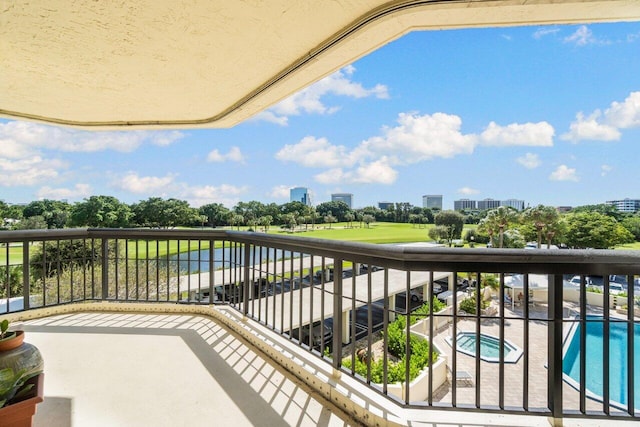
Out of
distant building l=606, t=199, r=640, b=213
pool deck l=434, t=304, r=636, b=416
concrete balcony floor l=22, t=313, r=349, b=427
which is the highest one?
distant building l=606, t=199, r=640, b=213

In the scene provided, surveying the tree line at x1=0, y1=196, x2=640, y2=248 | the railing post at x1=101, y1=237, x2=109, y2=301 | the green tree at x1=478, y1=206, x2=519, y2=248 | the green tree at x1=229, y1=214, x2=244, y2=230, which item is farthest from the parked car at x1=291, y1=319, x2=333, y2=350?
the green tree at x1=478, y1=206, x2=519, y2=248

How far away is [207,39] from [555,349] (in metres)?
2.54

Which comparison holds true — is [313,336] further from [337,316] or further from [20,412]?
[20,412]

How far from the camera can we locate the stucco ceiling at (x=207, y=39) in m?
1.58

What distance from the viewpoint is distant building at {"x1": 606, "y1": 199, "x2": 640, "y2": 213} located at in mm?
43581

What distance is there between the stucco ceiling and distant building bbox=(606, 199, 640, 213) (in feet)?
193

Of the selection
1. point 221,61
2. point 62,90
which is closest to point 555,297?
point 221,61

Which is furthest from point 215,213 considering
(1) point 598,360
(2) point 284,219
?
(1) point 598,360

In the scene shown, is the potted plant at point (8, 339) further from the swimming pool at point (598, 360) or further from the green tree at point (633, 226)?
the green tree at point (633, 226)

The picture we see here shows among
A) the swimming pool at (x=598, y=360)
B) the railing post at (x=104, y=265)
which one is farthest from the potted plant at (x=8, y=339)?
the swimming pool at (x=598, y=360)

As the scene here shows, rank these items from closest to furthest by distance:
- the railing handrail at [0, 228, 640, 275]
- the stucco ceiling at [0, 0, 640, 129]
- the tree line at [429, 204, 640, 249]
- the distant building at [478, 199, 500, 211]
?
1. the railing handrail at [0, 228, 640, 275]
2. the stucco ceiling at [0, 0, 640, 129]
3. the tree line at [429, 204, 640, 249]
4. the distant building at [478, 199, 500, 211]

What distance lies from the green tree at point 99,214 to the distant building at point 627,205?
61971 mm

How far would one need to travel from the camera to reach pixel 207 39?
6.24 feet

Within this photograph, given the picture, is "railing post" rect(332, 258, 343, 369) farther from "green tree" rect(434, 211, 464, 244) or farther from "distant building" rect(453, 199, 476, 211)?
"distant building" rect(453, 199, 476, 211)
